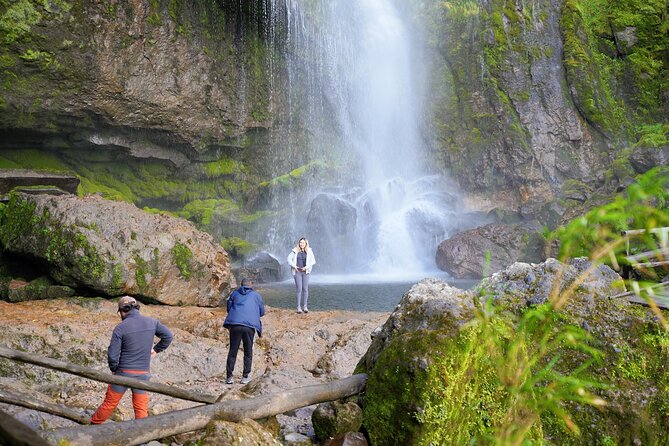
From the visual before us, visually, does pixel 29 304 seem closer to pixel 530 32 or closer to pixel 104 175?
pixel 104 175

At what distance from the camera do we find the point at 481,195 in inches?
1122

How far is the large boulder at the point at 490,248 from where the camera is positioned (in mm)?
19594

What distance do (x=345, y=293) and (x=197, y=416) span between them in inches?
496

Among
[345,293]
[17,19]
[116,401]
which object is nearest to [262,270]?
[345,293]

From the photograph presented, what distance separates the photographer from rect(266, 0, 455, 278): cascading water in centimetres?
2484

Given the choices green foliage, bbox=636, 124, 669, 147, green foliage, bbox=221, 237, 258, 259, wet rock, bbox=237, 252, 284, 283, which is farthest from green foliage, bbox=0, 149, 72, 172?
green foliage, bbox=636, 124, 669, 147

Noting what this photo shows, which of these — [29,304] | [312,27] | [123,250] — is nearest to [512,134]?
[312,27]

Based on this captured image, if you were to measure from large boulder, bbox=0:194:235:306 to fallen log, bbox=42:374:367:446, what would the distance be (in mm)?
7577

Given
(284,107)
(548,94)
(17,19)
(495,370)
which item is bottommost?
(495,370)

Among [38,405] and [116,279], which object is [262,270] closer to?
[116,279]

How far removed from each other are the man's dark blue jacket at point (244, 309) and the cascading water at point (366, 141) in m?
15.9

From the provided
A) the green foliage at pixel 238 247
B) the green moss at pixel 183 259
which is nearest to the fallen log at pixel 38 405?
the green moss at pixel 183 259

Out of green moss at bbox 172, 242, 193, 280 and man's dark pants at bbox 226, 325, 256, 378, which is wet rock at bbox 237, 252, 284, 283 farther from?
man's dark pants at bbox 226, 325, 256, 378

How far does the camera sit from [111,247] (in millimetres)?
10484
